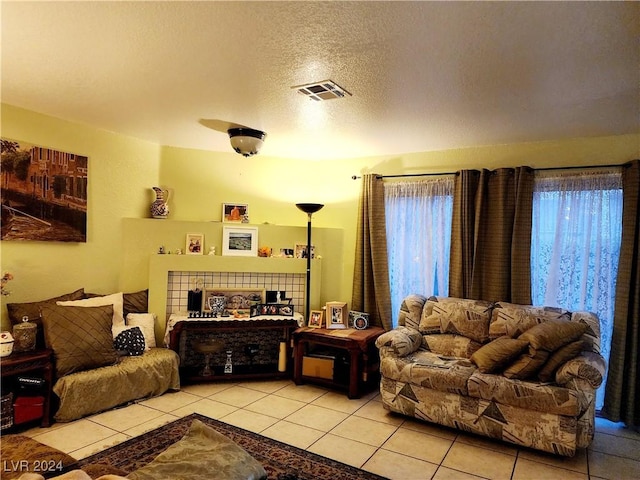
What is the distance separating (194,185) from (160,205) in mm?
470

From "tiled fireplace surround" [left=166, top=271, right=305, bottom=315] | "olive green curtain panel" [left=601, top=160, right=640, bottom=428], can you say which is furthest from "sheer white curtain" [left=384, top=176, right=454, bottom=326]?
"olive green curtain panel" [left=601, top=160, right=640, bottom=428]

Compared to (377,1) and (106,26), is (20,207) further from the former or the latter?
(377,1)

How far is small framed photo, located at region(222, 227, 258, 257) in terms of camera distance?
4586mm

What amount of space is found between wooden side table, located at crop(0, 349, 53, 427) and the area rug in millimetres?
719

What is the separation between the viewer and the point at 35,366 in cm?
308

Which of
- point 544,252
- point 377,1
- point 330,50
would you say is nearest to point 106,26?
point 330,50

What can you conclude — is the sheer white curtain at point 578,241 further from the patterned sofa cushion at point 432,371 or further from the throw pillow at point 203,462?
the throw pillow at point 203,462

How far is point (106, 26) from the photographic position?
205cm

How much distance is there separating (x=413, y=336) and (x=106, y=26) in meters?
3.24

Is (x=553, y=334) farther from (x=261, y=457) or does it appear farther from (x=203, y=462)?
(x=203, y=462)

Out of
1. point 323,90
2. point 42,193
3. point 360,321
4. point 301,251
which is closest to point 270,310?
point 301,251

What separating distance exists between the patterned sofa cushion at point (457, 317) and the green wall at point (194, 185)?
115cm

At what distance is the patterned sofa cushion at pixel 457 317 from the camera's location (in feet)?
12.2

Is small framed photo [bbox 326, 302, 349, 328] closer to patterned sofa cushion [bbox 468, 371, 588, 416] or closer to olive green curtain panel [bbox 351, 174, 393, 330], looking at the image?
olive green curtain panel [bbox 351, 174, 393, 330]
